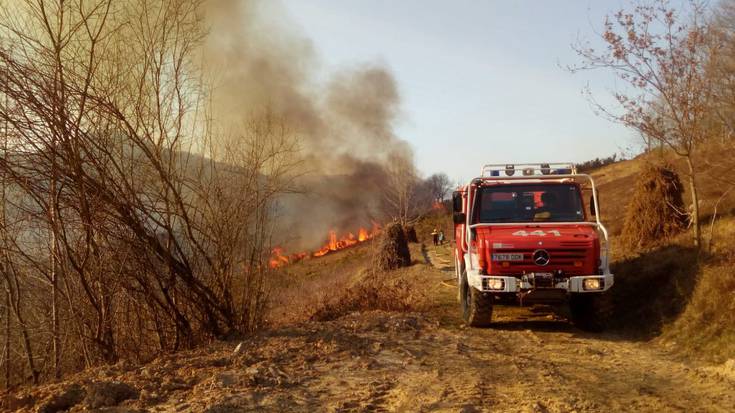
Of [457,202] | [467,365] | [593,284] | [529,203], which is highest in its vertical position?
[457,202]

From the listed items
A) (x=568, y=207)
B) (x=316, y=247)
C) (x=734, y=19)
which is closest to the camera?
(x=568, y=207)

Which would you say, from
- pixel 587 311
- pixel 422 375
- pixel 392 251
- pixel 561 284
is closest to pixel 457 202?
pixel 561 284

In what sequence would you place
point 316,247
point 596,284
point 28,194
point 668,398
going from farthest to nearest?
point 316,247
point 596,284
point 28,194
point 668,398

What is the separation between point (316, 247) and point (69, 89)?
118ft

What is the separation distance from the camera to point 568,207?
9.33 m

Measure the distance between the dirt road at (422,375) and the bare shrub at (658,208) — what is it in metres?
5.40

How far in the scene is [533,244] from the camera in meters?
8.22

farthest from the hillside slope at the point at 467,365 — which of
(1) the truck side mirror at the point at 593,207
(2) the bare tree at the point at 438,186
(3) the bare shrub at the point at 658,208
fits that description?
(2) the bare tree at the point at 438,186

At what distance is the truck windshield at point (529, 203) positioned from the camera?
923cm

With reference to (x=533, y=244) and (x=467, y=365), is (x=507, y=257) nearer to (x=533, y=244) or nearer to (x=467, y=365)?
Answer: (x=533, y=244)

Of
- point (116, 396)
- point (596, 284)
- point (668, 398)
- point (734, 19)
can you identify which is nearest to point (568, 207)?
point (596, 284)

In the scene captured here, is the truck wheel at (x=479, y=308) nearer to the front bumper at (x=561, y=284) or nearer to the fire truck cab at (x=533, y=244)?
the fire truck cab at (x=533, y=244)

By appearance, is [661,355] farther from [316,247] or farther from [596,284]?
[316,247]

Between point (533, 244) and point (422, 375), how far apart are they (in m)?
2.99
